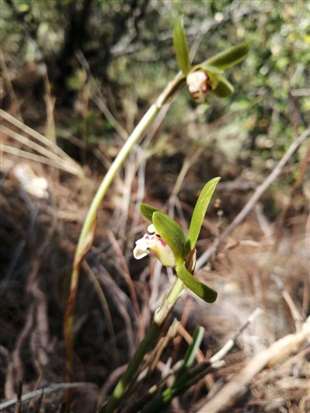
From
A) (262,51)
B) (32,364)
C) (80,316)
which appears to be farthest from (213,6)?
(32,364)

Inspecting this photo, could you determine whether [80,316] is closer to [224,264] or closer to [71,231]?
[71,231]

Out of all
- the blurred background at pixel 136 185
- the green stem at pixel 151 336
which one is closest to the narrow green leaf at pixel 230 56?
the blurred background at pixel 136 185

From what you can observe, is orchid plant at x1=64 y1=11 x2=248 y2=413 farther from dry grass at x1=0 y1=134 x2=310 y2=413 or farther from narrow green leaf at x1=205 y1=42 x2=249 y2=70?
dry grass at x1=0 y1=134 x2=310 y2=413

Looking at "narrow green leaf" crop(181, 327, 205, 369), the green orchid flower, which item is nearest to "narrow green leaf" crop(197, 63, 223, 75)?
the green orchid flower

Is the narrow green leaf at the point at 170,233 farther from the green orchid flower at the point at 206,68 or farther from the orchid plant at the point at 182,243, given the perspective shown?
the green orchid flower at the point at 206,68

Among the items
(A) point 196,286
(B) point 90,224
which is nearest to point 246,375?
(A) point 196,286

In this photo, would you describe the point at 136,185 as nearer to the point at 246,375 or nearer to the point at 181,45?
the point at 181,45
